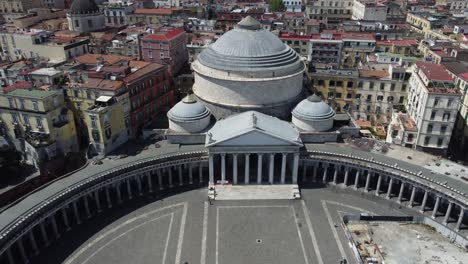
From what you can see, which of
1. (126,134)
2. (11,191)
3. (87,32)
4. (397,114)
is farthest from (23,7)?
(397,114)

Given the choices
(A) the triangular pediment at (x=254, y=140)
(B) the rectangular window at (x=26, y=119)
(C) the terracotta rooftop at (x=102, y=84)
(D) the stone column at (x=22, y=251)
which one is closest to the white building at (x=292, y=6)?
(C) the terracotta rooftop at (x=102, y=84)

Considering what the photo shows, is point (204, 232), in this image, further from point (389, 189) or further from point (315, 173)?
point (389, 189)

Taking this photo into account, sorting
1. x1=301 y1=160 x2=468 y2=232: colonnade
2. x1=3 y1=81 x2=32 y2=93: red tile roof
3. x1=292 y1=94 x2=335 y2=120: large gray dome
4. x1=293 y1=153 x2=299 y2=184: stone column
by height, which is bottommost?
x1=301 y1=160 x2=468 y2=232: colonnade

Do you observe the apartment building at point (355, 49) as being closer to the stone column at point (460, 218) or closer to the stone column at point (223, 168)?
the stone column at point (223, 168)

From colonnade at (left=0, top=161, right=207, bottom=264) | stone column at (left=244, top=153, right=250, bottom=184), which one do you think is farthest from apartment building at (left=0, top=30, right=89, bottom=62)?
stone column at (left=244, top=153, right=250, bottom=184)

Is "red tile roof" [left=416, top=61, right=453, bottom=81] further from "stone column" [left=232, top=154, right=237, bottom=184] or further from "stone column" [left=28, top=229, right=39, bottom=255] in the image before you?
"stone column" [left=28, top=229, right=39, bottom=255]

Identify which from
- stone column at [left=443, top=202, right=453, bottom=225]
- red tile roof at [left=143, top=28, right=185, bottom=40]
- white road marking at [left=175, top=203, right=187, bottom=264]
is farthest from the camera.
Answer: red tile roof at [left=143, top=28, right=185, bottom=40]
